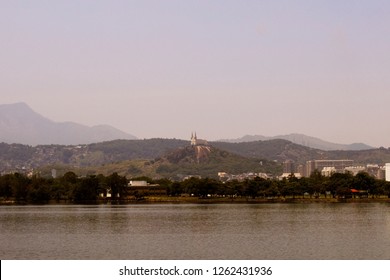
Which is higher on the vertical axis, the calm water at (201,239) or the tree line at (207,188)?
the tree line at (207,188)

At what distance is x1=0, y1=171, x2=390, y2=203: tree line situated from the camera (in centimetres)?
16738

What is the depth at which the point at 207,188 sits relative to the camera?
177m

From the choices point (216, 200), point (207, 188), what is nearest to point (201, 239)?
point (216, 200)

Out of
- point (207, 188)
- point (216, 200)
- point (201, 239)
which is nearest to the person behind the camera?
point (201, 239)

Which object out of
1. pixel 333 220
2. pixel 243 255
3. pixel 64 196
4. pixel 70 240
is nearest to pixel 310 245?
pixel 243 255

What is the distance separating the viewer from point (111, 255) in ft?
163

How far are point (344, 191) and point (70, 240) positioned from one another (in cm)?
10842

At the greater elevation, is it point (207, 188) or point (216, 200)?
point (207, 188)

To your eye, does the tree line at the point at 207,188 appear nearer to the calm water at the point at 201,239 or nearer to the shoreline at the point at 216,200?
the shoreline at the point at 216,200

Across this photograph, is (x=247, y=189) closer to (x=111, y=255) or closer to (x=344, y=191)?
(x=344, y=191)

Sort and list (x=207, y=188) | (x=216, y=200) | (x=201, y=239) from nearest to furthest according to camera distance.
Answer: (x=201, y=239) < (x=216, y=200) < (x=207, y=188)

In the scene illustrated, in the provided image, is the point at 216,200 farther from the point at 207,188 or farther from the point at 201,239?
the point at 201,239

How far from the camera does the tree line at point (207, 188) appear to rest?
6590 inches

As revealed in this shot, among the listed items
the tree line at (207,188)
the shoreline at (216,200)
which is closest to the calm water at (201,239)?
the shoreline at (216,200)
